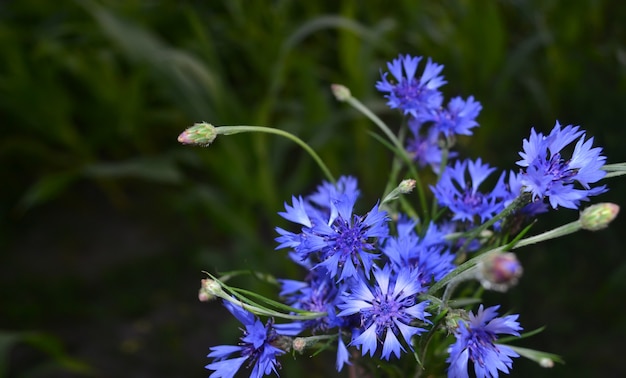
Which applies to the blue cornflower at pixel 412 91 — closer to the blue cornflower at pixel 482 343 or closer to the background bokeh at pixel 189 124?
the blue cornflower at pixel 482 343

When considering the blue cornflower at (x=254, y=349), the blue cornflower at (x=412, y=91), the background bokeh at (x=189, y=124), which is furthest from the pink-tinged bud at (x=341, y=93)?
the background bokeh at (x=189, y=124)

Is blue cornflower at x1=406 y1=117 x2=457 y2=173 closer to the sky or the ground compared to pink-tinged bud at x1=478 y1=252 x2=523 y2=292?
closer to the sky

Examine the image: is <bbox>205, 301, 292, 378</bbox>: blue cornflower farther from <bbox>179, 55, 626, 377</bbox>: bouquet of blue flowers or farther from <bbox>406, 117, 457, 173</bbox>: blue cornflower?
<bbox>406, 117, 457, 173</bbox>: blue cornflower

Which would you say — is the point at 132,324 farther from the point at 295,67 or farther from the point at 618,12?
the point at 618,12

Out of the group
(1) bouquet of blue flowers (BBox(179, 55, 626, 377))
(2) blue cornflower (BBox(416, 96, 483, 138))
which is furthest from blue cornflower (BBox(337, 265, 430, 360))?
(2) blue cornflower (BBox(416, 96, 483, 138))

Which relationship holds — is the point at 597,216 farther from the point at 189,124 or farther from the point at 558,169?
the point at 189,124

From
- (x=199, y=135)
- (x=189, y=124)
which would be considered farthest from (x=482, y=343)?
(x=189, y=124)

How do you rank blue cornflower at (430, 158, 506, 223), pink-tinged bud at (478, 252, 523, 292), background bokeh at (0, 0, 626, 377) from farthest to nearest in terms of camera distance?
background bokeh at (0, 0, 626, 377), blue cornflower at (430, 158, 506, 223), pink-tinged bud at (478, 252, 523, 292)
